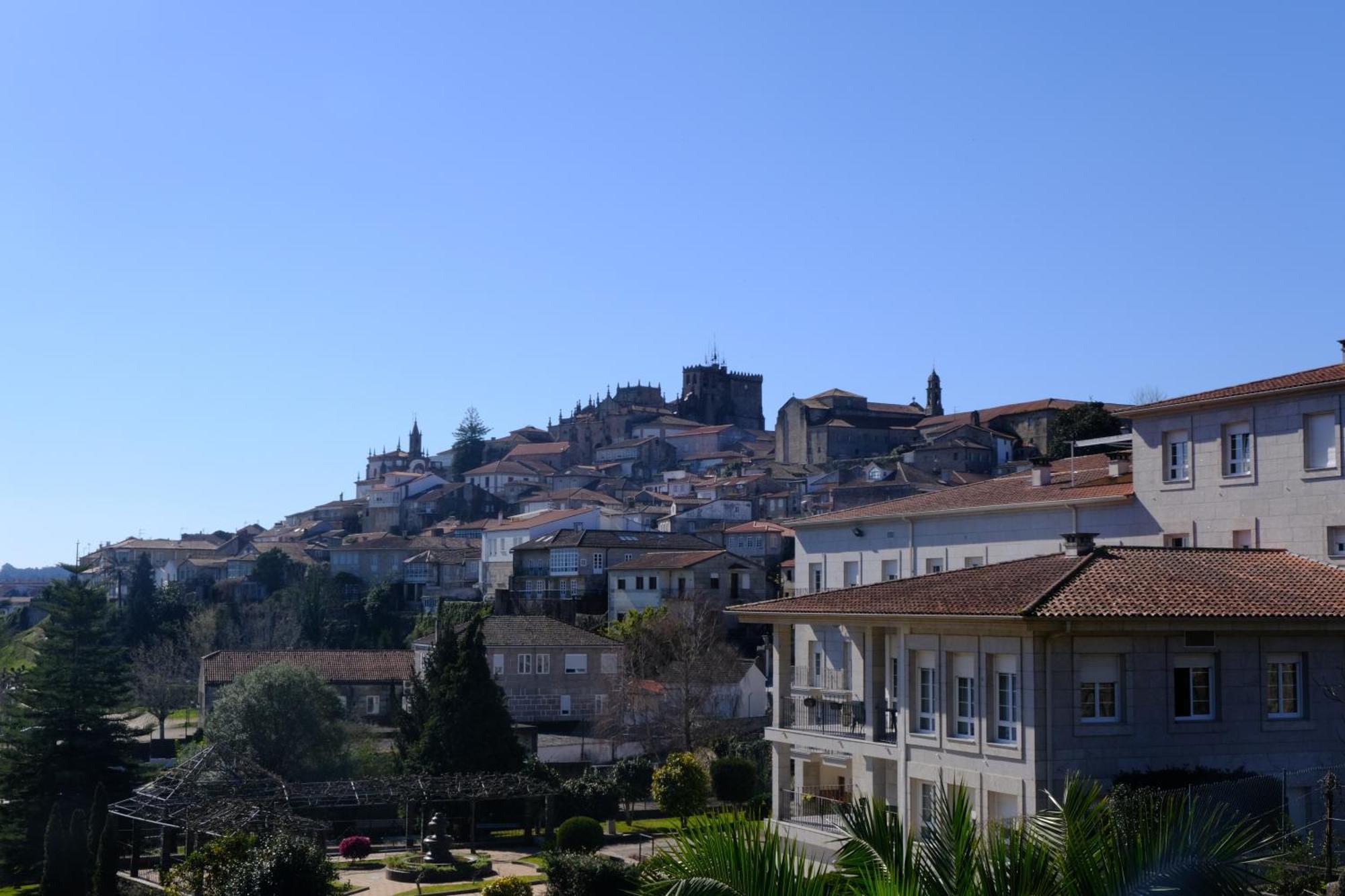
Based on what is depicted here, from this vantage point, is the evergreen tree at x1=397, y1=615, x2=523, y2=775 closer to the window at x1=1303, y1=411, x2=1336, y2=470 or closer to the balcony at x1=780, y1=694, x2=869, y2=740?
the balcony at x1=780, y1=694, x2=869, y2=740

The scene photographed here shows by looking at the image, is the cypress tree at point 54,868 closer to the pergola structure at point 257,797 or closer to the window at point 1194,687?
the pergola structure at point 257,797

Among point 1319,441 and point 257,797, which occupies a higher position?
point 1319,441

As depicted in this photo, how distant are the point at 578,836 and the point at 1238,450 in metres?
18.5

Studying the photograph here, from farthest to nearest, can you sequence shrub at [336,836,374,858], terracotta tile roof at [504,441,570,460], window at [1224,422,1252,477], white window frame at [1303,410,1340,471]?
terracotta tile roof at [504,441,570,460] → shrub at [336,836,374,858] → window at [1224,422,1252,477] → white window frame at [1303,410,1340,471]

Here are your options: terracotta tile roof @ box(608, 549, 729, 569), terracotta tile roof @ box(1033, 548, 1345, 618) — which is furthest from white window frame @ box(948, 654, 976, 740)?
terracotta tile roof @ box(608, 549, 729, 569)

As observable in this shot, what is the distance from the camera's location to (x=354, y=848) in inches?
1431

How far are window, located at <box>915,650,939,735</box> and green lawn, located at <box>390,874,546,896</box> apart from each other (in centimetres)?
1057

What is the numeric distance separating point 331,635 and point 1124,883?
86.9 m

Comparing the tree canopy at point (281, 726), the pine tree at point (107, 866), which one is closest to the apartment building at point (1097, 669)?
the pine tree at point (107, 866)

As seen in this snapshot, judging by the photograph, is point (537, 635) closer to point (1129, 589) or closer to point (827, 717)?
point (827, 717)

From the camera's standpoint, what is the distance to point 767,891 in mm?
8750

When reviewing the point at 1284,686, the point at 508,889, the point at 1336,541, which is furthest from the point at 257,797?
the point at 1336,541

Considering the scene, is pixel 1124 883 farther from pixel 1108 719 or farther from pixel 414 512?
pixel 414 512

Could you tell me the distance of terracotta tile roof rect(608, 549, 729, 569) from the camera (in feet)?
246
